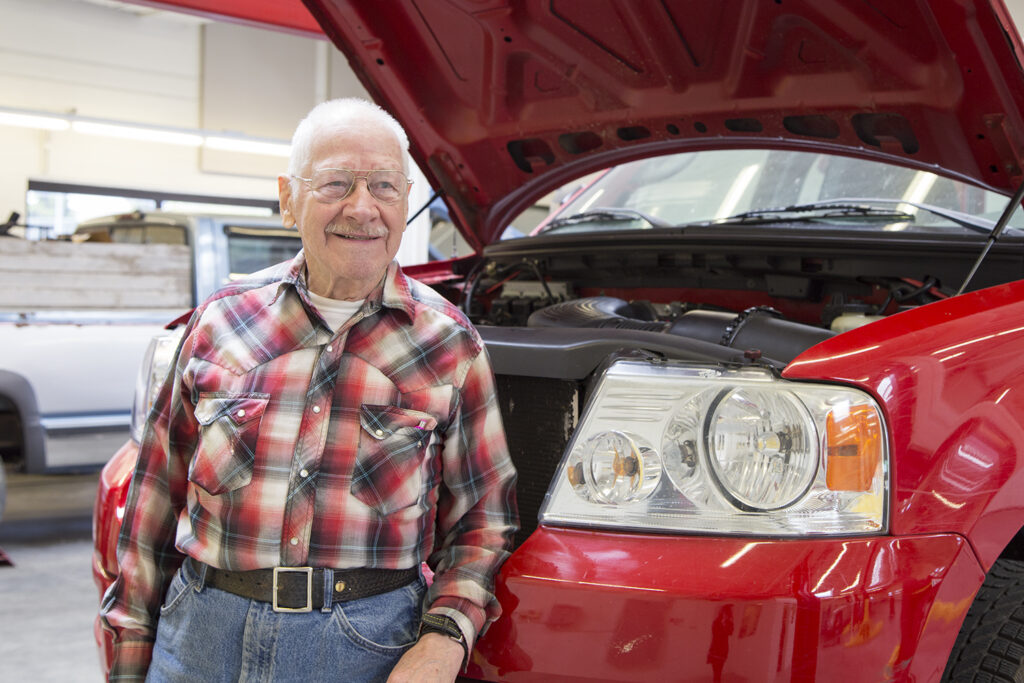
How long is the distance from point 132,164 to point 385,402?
1203 cm

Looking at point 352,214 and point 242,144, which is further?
point 242,144

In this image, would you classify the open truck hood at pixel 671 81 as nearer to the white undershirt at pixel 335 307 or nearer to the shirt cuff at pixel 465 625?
the white undershirt at pixel 335 307

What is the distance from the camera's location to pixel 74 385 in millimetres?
4242

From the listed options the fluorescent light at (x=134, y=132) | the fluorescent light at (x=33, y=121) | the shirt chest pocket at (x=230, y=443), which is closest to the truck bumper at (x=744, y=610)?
the shirt chest pocket at (x=230, y=443)

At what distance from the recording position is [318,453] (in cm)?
129

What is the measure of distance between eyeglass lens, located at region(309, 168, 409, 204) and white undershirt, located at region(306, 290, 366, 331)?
0.15 m

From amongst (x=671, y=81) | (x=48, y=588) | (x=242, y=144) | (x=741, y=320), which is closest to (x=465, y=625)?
(x=741, y=320)

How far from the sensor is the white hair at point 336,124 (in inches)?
54.1

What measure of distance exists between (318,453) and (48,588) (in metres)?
2.85

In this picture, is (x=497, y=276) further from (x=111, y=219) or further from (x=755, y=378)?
(x=111, y=219)

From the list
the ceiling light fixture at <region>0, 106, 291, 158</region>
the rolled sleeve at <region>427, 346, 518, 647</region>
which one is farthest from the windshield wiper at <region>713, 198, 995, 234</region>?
the ceiling light fixture at <region>0, 106, 291, 158</region>

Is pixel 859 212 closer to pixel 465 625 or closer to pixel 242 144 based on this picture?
pixel 465 625

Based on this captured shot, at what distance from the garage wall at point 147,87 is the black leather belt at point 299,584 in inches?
405

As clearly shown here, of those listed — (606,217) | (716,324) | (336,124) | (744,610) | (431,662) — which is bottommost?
(431,662)
